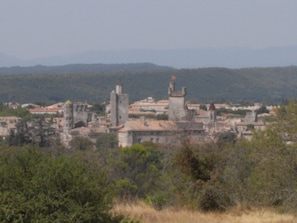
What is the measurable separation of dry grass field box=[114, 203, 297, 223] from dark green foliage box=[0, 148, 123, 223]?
149 centimetres

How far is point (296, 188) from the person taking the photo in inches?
455

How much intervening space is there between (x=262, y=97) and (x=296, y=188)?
17071 cm

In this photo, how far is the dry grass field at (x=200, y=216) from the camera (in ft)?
29.7

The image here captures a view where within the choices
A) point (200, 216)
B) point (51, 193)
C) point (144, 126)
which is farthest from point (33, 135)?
point (51, 193)

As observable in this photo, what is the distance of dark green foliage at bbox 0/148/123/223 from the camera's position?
6809 millimetres

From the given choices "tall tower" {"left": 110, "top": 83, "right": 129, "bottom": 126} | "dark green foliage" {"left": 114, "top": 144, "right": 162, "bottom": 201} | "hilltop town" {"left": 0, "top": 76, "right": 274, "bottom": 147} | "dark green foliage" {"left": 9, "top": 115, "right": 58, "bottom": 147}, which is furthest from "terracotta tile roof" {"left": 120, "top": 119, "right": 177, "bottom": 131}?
"dark green foliage" {"left": 114, "top": 144, "right": 162, "bottom": 201}

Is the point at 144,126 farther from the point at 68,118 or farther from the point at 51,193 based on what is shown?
the point at 51,193

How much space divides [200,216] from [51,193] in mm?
3143

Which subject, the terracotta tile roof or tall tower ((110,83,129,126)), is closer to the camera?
the terracotta tile roof

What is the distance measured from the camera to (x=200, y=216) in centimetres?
970

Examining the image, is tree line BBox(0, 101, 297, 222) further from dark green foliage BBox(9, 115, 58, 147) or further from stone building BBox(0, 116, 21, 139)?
stone building BBox(0, 116, 21, 139)

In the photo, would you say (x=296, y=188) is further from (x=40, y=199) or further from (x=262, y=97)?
(x=262, y=97)

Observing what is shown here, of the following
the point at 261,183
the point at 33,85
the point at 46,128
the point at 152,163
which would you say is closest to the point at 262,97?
the point at 33,85

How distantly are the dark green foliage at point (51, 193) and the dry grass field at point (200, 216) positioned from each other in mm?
1487
